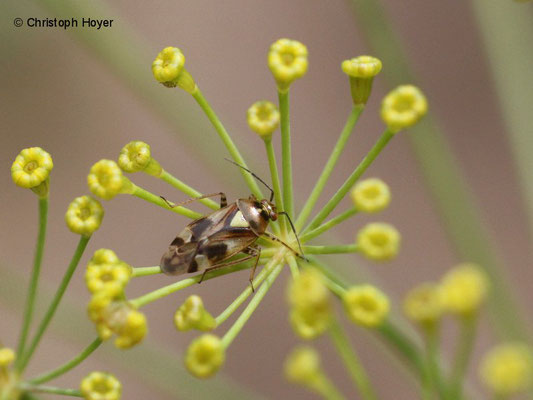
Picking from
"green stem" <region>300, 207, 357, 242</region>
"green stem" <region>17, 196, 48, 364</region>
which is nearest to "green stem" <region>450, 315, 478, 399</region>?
"green stem" <region>300, 207, 357, 242</region>

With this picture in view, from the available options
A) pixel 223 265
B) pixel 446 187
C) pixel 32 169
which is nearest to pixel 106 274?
pixel 223 265

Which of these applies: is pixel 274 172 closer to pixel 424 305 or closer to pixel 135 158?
pixel 135 158

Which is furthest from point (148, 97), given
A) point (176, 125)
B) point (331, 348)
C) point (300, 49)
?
point (331, 348)

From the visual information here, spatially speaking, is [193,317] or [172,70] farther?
[172,70]

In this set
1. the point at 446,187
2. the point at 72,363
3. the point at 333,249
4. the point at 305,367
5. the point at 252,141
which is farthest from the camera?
the point at 252,141

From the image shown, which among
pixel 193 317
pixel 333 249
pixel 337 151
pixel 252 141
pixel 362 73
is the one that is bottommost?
pixel 193 317

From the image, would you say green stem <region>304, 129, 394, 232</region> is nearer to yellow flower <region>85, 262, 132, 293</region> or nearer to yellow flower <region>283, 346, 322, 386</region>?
yellow flower <region>283, 346, 322, 386</region>

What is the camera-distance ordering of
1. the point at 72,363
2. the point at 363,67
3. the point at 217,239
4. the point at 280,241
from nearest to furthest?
the point at 72,363 < the point at 363,67 < the point at 280,241 < the point at 217,239

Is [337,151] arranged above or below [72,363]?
above
